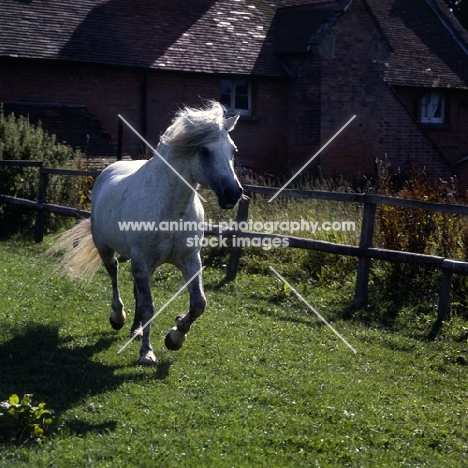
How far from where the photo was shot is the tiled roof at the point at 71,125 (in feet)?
68.7

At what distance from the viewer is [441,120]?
1209 inches

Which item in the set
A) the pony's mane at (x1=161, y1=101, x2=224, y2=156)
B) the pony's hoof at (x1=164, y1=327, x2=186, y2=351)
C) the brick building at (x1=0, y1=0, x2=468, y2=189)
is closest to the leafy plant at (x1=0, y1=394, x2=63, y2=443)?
the pony's hoof at (x1=164, y1=327, x2=186, y2=351)

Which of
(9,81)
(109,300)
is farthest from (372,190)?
(9,81)

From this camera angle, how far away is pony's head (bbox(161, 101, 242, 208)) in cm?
684

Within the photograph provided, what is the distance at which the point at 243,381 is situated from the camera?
7.01m

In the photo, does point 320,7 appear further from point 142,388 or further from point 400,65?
point 142,388

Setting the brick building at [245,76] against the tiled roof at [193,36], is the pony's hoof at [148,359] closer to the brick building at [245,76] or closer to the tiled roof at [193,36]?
the brick building at [245,76]

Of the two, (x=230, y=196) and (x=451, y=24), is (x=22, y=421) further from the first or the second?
(x=451, y=24)

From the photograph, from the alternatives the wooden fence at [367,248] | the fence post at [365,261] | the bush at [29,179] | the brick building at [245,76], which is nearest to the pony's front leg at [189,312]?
the wooden fence at [367,248]

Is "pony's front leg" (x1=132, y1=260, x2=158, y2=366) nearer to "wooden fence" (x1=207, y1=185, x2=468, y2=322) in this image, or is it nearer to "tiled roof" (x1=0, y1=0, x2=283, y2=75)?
"wooden fence" (x1=207, y1=185, x2=468, y2=322)

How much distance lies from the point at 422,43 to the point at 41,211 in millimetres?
20125

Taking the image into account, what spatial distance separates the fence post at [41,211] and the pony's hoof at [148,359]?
816 centimetres

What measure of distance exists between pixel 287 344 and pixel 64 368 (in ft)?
7.60

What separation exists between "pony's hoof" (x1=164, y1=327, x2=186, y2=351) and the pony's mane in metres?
1.62
